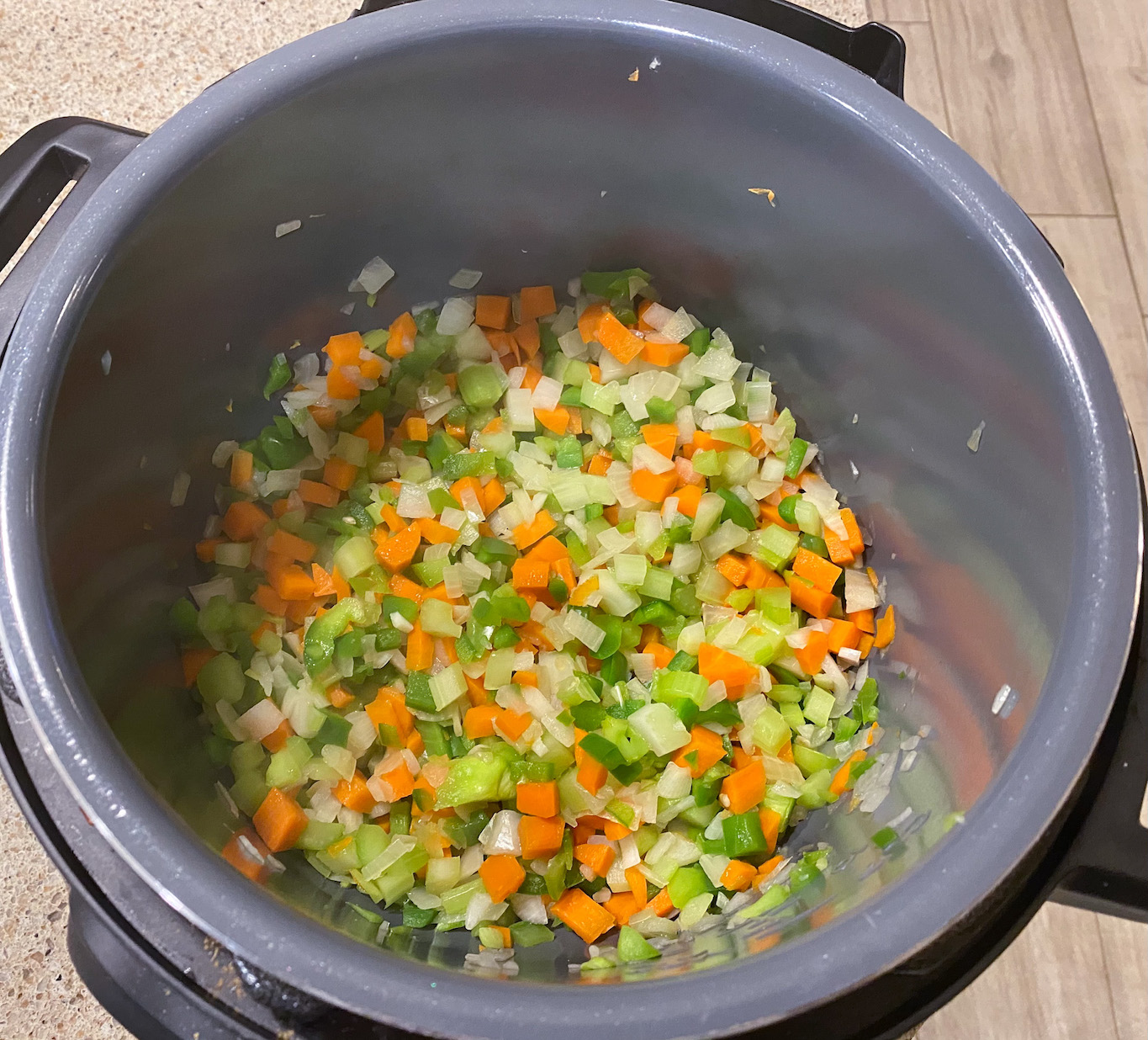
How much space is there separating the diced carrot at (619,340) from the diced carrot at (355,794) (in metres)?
0.45

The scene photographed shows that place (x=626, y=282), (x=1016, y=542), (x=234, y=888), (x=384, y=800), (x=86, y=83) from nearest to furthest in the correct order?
(x=234, y=888), (x=1016, y=542), (x=384, y=800), (x=626, y=282), (x=86, y=83)

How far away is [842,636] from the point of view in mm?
804

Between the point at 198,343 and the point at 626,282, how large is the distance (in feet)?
1.27

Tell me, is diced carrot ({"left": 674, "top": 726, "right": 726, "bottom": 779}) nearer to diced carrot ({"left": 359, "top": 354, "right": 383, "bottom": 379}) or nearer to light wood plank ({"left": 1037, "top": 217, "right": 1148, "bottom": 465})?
diced carrot ({"left": 359, "top": 354, "right": 383, "bottom": 379})

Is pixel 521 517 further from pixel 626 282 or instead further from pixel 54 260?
pixel 54 260

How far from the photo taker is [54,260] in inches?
22.8

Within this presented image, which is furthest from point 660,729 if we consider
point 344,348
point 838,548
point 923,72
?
point 923,72

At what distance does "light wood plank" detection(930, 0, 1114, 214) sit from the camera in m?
1.28

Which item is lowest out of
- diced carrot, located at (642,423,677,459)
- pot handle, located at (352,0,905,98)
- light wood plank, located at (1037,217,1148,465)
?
light wood plank, located at (1037,217,1148,465)

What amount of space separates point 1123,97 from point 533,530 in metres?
1.15

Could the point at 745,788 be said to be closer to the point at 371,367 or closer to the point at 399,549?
the point at 399,549

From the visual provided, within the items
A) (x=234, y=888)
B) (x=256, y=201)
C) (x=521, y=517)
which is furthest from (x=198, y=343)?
(x=234, y=888)

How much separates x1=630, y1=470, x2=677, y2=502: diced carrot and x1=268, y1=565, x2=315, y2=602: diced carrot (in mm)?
307

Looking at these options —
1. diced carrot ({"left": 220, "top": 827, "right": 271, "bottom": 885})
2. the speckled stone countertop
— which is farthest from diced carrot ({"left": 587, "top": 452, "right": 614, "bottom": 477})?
the speckled stone countertop
